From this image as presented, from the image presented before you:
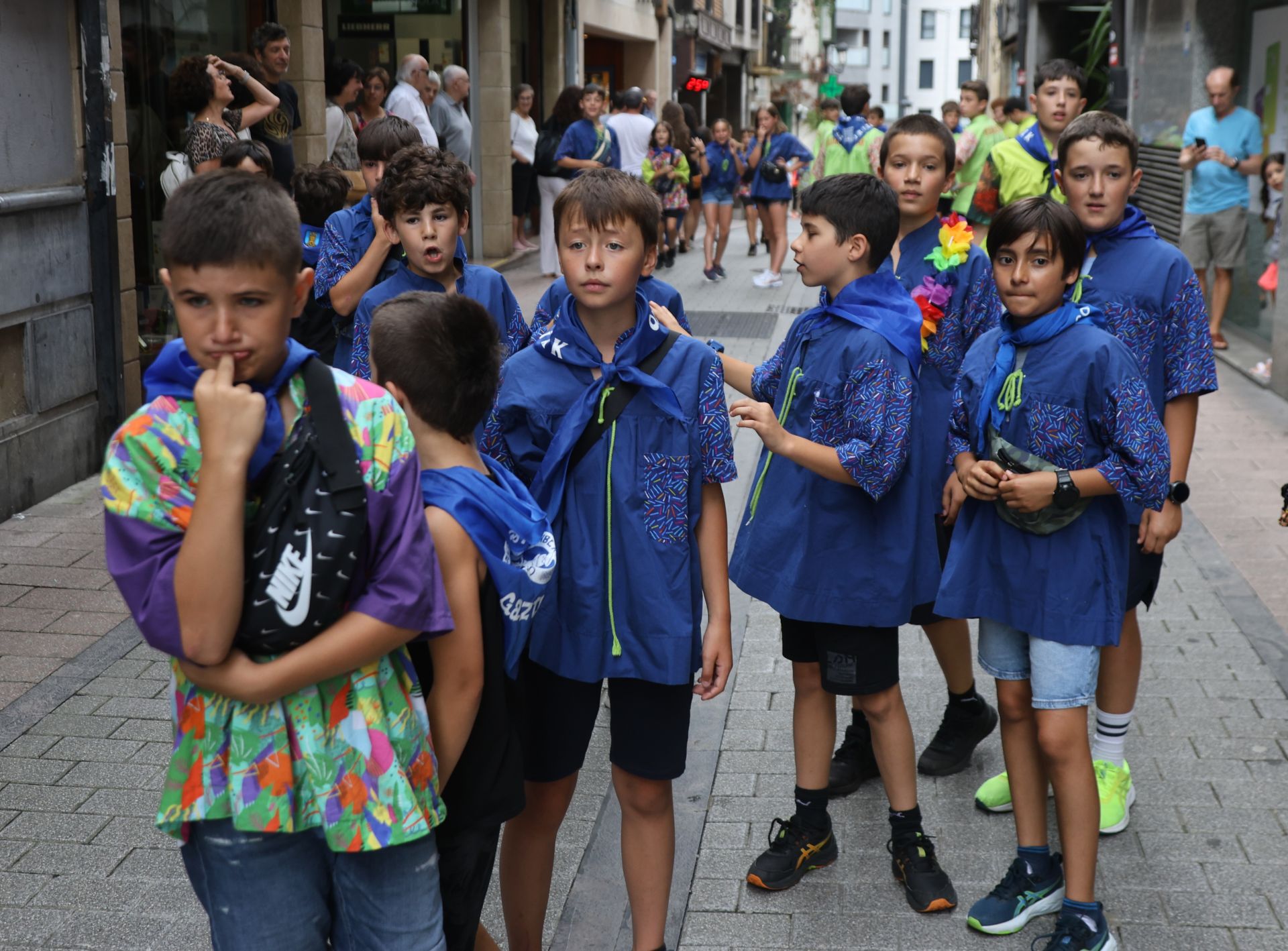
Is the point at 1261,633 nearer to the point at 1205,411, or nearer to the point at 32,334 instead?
the point at 1205,411

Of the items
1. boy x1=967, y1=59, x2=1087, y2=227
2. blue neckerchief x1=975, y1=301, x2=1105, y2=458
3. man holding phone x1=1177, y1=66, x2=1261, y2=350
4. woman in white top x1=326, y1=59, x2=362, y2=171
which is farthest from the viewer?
woman in white top x1=326, y1=59, x2=362, y2=171

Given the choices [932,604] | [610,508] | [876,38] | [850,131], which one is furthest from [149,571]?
[876,38]

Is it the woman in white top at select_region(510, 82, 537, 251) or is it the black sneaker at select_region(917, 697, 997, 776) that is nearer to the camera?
the black sneaker at select_region(917, 697, 997, 776)

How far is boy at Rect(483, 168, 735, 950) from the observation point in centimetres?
299

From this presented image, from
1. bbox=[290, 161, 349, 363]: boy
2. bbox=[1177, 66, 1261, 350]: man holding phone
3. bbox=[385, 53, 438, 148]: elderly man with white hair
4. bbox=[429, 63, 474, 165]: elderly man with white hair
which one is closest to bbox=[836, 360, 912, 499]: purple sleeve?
bbox=[290, 161, 349, 363]: boy

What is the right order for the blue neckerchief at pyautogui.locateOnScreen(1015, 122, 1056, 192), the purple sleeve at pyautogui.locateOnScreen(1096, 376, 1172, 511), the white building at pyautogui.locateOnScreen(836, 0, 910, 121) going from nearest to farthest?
the purple sleeve at pyautogui.locateOnScreen(1096, 376, 1172, 511) < the blue neckerchief at pyautogui.locateOnScreen(1015, 122, 1056, 192) < the white building at pyautogui.locateOnScreen(836, 0, 910, 121)

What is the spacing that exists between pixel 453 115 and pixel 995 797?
39.1 ft

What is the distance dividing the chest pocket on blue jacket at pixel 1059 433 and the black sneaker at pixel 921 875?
103 cm

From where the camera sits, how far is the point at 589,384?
308 centimetres

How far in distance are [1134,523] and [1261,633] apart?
220 cm

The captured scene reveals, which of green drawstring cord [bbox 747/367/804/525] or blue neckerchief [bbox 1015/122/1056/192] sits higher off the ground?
blue neckerchief [bbox 1015/122/1056/192]

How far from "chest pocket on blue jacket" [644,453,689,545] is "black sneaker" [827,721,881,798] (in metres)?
1.47

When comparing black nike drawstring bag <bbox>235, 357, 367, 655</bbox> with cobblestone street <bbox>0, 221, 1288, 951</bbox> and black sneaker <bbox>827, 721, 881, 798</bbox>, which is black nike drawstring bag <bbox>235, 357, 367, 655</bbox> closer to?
cobblestone street <bbox>0, 221, 1288, 951</bbox>

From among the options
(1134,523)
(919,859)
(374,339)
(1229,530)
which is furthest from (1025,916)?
(1229,530)
